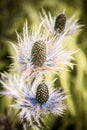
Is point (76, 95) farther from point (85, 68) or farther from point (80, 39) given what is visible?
point (80, 39)

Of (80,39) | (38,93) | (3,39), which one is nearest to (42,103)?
(38,93)

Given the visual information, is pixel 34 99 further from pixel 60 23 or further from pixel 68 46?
pixel 68 46

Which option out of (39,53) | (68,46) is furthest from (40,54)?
(68,46)

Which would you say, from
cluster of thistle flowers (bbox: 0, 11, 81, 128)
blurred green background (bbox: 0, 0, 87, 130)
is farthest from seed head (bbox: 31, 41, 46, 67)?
blurred green background (bbox: 0, 0, 87, 130)

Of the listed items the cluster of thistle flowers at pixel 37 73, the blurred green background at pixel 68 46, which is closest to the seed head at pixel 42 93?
the cluster of thistle flowers at pixel 37 73

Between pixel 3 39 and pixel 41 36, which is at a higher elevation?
pixel 3 39

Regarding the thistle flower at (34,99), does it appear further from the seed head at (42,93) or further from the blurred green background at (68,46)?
the blurred green background at (68,46)

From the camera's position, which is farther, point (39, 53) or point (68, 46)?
point (68, 46)
